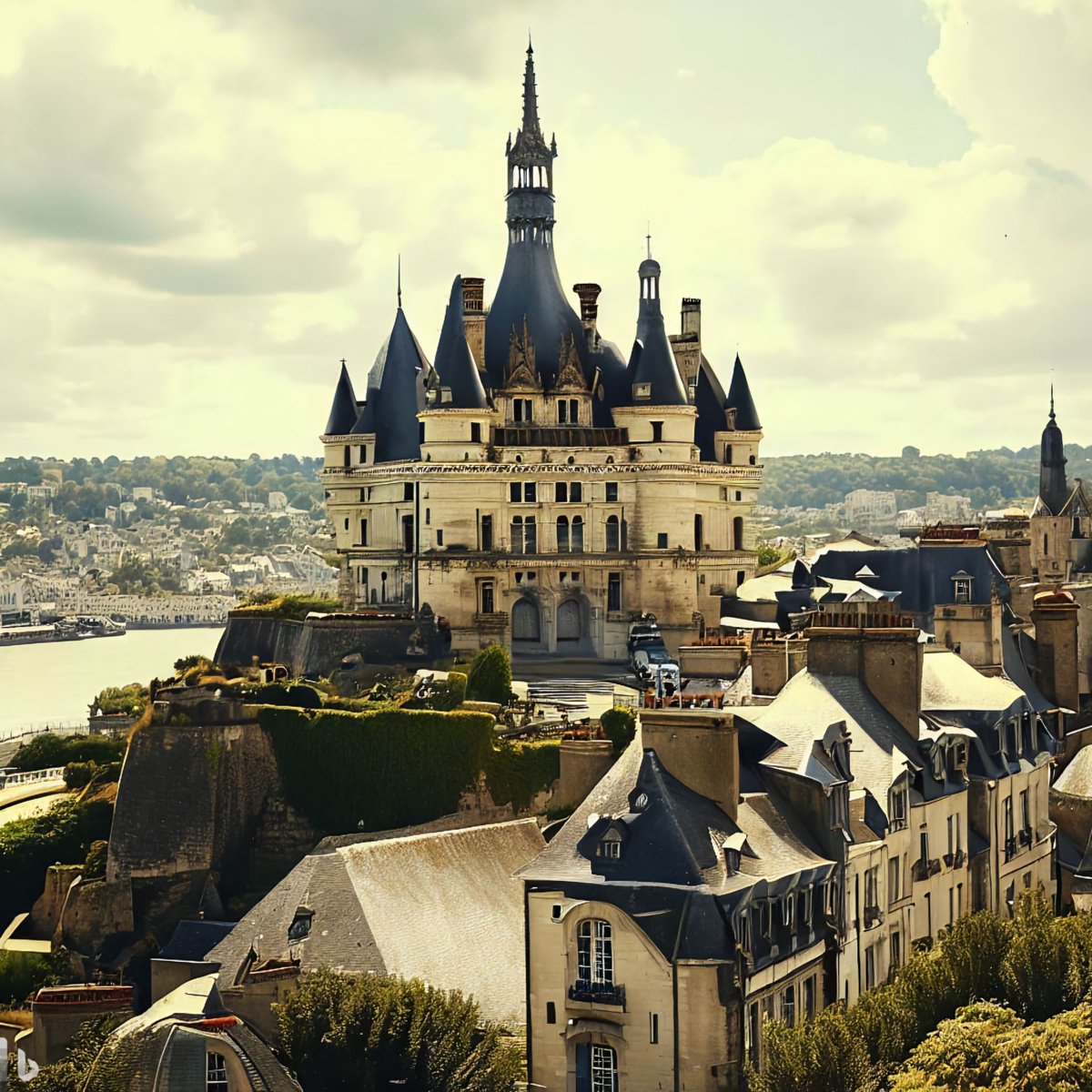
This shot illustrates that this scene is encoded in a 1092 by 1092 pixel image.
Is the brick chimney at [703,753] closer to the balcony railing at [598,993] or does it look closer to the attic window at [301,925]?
the balcony railing at [598,993]

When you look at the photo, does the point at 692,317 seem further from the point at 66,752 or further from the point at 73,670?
the point at 73,670

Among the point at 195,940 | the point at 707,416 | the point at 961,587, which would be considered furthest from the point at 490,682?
the point at 707,416

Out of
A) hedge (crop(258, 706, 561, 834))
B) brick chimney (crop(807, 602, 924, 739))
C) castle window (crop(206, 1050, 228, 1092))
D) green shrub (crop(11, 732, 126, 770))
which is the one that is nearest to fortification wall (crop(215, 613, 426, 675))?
green shrub (crop(11, 732, 126, 770))

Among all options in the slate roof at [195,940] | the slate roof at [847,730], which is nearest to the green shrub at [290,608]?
the slate roof at [195,940]

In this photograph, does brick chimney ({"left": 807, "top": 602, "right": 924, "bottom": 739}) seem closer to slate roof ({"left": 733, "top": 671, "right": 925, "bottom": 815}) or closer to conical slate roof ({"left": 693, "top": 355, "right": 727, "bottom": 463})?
slate roof ({"left": 733, "top": 671, "right": 925, "bottom": 815})

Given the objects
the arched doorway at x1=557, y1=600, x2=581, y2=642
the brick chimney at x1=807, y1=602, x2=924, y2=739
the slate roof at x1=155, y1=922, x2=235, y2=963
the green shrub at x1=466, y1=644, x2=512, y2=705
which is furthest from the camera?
the arched doorway at x1=557, y1=600, x2=581, y2=642

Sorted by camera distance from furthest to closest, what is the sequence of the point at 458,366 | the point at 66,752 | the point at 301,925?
1. the point at 458,366
2. the point at 66,752
3. the point at 301,925

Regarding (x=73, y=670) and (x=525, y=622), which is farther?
(x=73, y=670)
